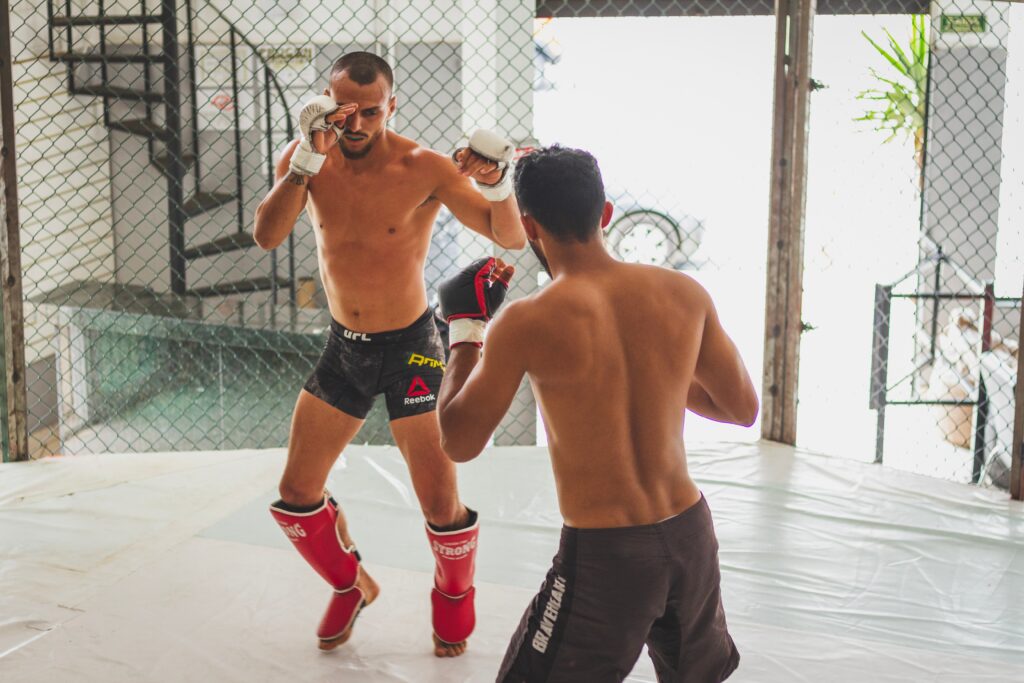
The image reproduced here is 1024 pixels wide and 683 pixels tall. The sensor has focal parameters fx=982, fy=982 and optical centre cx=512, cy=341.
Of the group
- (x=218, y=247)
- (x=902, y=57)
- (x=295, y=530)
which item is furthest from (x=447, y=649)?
(x=902, y=57)

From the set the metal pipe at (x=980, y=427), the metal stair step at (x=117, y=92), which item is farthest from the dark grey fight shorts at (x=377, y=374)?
the metal stair step at (x=117, y=92)

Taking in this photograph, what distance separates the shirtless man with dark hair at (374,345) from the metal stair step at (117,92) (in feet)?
14.2

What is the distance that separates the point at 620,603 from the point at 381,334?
40.1 inches

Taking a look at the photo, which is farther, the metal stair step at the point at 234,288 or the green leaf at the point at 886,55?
the green leaf at the point at 886,55

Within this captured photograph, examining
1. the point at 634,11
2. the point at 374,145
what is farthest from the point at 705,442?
the point at 634,11

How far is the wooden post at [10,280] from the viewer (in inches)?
136

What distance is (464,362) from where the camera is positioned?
1572 mm

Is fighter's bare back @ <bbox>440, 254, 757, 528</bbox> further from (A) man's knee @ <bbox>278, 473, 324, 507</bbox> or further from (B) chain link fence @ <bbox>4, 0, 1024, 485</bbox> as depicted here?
(B) chain link fence @ <bbox>4, 0, 1024, 485</bbox>

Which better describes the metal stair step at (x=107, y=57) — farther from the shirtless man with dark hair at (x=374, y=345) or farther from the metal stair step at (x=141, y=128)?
the shirtless man with dark hair at (x=374, y=345)

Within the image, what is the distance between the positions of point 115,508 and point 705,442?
6.88 ft

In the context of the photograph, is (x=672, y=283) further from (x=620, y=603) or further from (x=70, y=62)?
(x=70, y=62)

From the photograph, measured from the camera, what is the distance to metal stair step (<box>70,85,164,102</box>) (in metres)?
5.92

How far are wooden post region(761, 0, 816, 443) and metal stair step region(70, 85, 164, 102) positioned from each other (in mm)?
4001

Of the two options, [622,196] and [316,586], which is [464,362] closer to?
[316,586]
